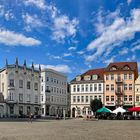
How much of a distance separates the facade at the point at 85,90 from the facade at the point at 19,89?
10301 mm

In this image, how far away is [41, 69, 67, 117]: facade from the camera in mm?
97375

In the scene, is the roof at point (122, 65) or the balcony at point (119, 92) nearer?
the balcony at point (119, 92)

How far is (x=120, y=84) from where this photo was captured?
85.2 metres

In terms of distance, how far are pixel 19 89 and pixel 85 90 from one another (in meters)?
18.2

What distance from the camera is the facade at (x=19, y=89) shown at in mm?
80750

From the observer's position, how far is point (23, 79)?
85.8 meters

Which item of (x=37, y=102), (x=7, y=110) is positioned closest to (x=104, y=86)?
(x=37, y=102)

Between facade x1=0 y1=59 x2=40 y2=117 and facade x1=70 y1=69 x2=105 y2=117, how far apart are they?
1030 centimetres

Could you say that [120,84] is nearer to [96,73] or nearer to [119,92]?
[119,92]

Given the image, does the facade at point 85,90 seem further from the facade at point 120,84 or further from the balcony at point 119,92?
the balcony at point 119,92

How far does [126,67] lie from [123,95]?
706cm

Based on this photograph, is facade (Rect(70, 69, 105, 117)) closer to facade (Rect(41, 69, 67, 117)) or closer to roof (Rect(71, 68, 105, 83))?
roof (Rect(71, 68, 105, 83))

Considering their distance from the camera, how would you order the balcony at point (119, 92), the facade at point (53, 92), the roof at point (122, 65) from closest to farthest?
the balcony at point (119, 92) < the roof at point (122, 65) < the facade at point (53, 92)

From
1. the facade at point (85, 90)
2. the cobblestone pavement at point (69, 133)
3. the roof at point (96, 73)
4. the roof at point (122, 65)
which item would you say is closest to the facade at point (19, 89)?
the facade at point (85, 90)
